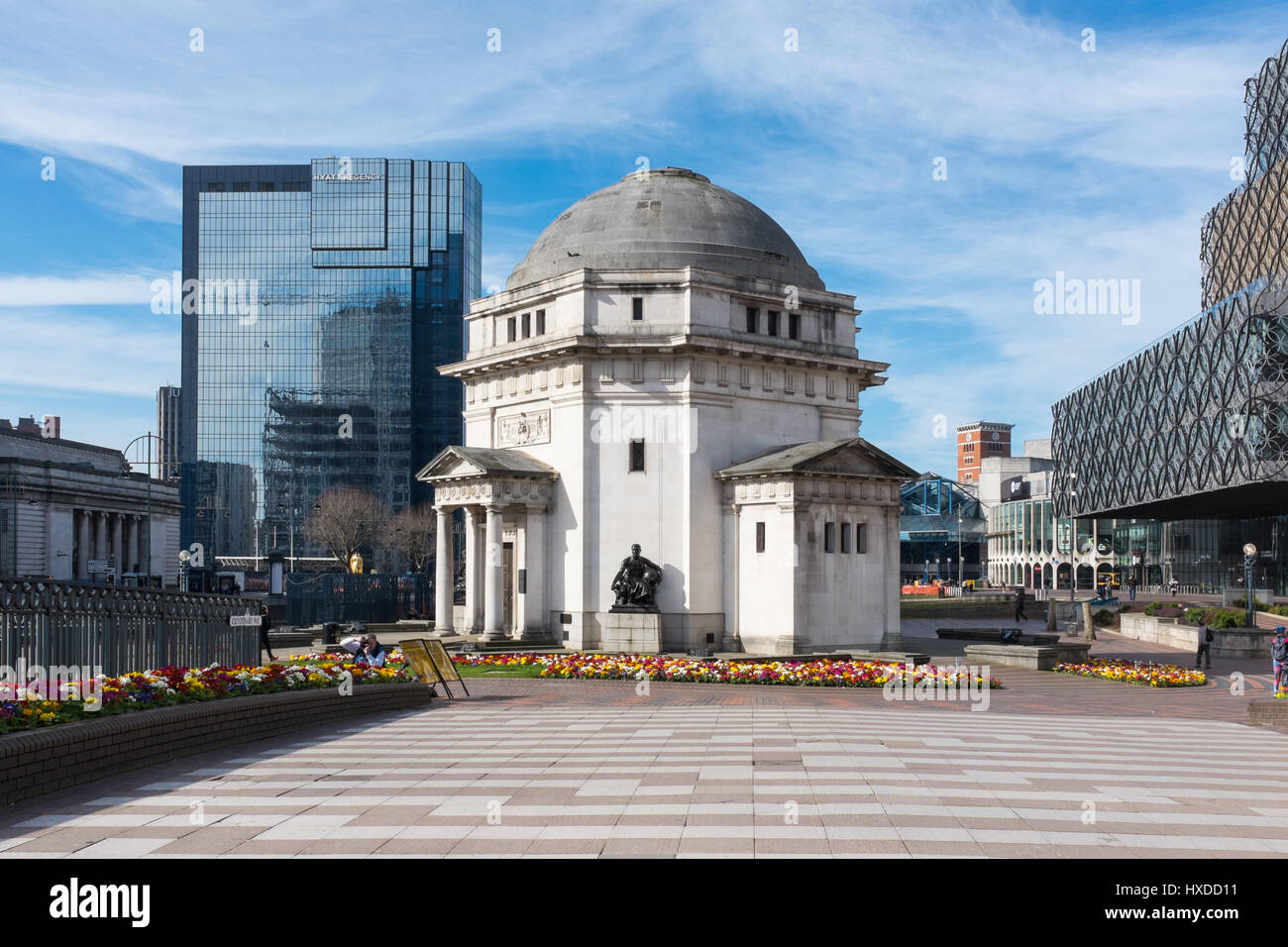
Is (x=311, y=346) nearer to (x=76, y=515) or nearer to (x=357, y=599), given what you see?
(x=76, y=515)

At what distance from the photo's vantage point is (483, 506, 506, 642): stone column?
148 feet

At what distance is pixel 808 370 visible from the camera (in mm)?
48031

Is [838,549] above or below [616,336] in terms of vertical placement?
below

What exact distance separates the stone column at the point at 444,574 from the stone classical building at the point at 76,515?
144ft

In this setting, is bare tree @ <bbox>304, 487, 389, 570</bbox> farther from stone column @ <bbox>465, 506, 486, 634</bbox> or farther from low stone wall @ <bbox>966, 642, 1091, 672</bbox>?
low stone wall @ <bbox>966, 642, 1091, 672</bbox>

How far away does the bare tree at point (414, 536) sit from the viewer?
106m

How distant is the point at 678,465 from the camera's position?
1773 inches

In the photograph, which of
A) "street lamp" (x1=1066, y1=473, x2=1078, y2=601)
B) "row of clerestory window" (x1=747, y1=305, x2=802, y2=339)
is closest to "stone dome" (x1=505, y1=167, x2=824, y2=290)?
"row of clerestory window" (x1=747, y1=305, x2=802, y2=339)

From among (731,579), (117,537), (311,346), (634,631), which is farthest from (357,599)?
(311,346)

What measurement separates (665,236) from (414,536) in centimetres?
6363
